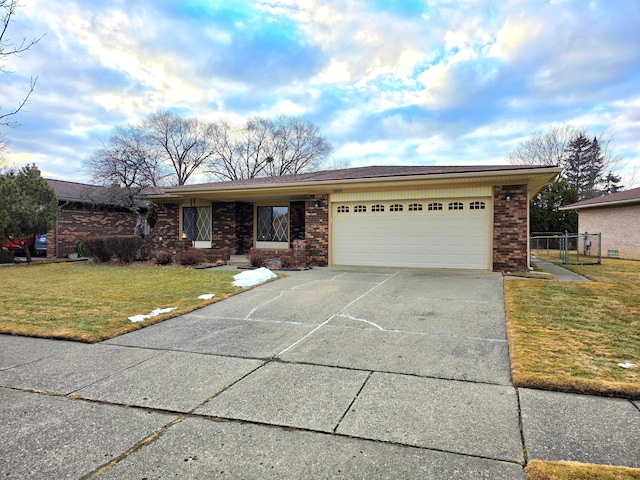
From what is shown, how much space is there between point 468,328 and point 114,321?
537cm

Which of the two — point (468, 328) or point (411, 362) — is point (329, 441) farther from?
point (468, 328)

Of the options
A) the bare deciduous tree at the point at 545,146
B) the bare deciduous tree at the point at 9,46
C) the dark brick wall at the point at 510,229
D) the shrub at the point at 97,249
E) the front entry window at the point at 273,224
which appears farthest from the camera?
the bare deciduous tree at the point at 545,146

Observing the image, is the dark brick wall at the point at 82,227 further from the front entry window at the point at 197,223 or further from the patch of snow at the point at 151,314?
the patch of snow at the point at 151,314

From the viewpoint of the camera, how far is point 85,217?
19312mm

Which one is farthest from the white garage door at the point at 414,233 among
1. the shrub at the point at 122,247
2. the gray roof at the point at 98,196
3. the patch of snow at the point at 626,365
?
the gray roof at the point at 98,196

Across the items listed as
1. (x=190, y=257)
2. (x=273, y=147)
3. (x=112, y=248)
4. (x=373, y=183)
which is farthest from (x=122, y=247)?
(x=273, y=147)

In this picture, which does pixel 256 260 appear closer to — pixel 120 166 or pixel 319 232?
pixel 319 232

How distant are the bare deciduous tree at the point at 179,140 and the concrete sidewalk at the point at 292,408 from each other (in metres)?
29.8

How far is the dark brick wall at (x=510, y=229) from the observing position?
10703mm

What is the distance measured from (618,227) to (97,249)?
24004mm

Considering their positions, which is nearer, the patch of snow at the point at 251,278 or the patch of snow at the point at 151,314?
the patch of snow at the point at 151,314

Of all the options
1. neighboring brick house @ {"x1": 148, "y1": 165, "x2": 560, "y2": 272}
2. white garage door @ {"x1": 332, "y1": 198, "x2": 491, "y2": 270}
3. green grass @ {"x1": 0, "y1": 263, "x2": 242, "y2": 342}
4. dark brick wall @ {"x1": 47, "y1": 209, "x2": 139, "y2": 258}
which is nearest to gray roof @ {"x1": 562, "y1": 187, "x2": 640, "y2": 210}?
neighboring brick house @ {"x1": 148, "y1": 165, "x2": 560, "y2": 272}

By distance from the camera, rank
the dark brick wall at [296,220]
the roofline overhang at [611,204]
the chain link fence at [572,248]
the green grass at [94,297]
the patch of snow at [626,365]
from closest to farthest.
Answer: the patch of snow at [626,365] → the green grass at [94,297] → the dark brick wall at [296,220] → the chain link fence at [572,248] → the roofline overhang at [611,204]

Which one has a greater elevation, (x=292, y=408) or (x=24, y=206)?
(x=24, y=206)
